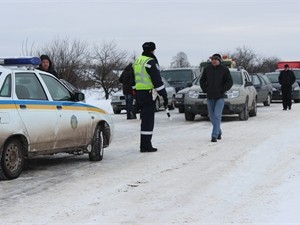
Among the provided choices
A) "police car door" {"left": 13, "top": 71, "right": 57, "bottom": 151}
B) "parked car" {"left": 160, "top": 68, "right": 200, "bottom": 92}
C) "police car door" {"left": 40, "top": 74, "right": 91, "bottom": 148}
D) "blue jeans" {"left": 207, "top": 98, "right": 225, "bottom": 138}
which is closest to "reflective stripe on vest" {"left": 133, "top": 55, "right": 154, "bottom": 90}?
"police car door" {"left": 40, "top": 74, "right": 91, "bottom": 148}

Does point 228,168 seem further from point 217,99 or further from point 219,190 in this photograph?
point 217,99

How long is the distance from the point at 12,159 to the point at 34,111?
78cm

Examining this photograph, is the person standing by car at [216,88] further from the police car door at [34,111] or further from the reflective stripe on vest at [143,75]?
the police car door at [34,111]

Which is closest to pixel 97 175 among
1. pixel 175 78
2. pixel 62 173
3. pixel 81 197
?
pixel 62 173

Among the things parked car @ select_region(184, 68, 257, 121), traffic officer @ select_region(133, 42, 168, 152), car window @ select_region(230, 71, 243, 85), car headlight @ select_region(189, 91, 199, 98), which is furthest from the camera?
car window @ select_region(230, 71, 243, 85)

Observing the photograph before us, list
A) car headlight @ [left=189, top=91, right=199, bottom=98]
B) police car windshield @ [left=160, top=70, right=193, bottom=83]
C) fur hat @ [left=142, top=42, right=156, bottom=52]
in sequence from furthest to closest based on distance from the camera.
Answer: police car windshield @ [left=160, top=70, right=193, bottom=83] → car headlight @ [left=189, top=91, right=199, bottom=98] → fur hat @ [left=142, top=42, right=156, bottom=52]

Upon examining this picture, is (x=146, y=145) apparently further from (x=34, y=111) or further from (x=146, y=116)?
(x=34, y=111)

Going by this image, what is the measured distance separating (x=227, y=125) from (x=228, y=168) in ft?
23.6

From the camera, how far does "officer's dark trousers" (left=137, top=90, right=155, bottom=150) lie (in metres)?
10.5

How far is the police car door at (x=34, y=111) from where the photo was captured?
7871 mm

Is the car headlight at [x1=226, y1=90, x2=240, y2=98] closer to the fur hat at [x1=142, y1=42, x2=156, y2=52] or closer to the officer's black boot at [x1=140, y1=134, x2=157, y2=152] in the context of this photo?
the fur hat at [x1=142, y1=42, x2=156, y2=52]

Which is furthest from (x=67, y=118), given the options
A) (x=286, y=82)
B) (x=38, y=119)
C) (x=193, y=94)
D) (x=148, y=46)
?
(x=286, y=82)

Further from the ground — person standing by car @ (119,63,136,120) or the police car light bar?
the police car light bar

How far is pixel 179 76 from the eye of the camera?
80.4 feet
